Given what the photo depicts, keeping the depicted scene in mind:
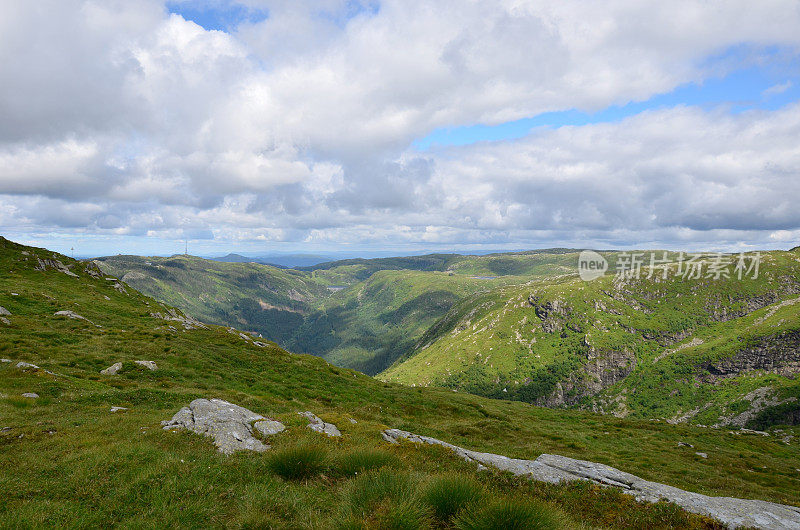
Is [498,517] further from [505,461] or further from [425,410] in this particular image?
[425,410]

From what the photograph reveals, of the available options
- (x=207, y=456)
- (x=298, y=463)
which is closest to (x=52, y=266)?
(x=207, y=456)

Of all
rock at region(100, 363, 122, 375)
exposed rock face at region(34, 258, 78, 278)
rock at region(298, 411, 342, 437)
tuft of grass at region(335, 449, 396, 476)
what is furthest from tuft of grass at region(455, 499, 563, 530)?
exposed rock face at region(34, 258, 78, 278)

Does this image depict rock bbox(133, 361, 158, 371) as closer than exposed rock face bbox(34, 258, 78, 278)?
Yes

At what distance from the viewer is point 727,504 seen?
13773mm

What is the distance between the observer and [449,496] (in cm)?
882

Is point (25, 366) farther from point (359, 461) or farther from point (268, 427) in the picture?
point (359, 461)

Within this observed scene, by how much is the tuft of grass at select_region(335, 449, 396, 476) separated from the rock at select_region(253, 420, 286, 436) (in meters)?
5.86

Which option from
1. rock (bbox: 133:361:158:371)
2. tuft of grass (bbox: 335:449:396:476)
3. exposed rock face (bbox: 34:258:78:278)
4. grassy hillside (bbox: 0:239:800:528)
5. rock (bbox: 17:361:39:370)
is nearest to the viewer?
grassy hillside (bbox: 0:239:800:528)

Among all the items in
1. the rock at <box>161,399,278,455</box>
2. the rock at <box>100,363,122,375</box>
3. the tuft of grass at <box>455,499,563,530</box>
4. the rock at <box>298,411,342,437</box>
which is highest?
the tuft of grass at <box>455,499,563,530</box>

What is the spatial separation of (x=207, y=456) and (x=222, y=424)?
3.89 m

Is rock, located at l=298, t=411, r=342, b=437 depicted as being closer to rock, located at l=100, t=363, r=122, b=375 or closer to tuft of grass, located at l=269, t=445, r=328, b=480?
tuft of grass, located at l=269, t=445, r=328, b=480

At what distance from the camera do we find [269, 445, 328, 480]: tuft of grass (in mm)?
11359

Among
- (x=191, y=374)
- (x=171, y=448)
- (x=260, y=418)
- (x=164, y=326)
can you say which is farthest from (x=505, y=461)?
(x=164, y=326)

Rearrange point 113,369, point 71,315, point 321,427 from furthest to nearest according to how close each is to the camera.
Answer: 1. point 71,315
2. point 113,369
3. point 321,427
